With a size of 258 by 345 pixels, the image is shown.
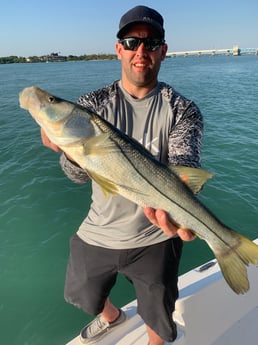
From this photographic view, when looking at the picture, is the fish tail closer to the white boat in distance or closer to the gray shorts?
the gray shorts

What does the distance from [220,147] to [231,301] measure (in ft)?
30.1

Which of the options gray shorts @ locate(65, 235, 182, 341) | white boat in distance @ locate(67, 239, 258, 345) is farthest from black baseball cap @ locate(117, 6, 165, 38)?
white boat in distance @ locate(67, 239, 258, 345)

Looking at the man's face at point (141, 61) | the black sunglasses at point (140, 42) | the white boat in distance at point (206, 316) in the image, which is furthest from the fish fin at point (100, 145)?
the white boat in distance at point (206, 316)

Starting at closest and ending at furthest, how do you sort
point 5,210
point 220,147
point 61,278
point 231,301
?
1. point 231,301
2. point 61,278
3. point 5,210
4. point 220,147

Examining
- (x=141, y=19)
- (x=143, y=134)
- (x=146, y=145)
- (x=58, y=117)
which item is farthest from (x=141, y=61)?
(x=58, y=117)

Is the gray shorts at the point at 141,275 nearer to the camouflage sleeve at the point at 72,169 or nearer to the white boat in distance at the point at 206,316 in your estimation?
the white boat in distance at the point at 206,316

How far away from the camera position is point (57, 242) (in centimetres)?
659

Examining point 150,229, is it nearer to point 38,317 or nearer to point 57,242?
point 38,317

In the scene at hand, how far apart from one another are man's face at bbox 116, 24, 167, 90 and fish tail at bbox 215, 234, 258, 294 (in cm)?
158

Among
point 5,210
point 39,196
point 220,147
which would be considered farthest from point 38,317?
point 220,147

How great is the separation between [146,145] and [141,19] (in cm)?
112

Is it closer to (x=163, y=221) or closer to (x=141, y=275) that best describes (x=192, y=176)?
(x=163, y=221)

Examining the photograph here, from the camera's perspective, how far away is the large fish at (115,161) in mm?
2271

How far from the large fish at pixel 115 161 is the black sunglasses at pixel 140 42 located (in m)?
0.95
